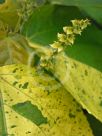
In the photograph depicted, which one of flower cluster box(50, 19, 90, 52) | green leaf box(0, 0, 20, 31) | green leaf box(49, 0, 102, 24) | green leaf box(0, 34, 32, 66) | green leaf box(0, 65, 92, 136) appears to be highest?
green leaf box(49, 0, 102, 24)

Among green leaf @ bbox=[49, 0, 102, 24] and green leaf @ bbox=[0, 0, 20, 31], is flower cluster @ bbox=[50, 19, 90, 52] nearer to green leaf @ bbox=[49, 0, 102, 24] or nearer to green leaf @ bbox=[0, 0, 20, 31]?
green leaf @ bbox=[49, 0, 102, 24]

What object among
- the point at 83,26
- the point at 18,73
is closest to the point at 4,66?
the point at 18,73

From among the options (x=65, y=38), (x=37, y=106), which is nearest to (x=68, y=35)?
(x=65, y=38)

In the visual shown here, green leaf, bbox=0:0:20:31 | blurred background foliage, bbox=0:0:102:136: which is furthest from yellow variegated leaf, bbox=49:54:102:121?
green leaf, bbox=0:0:20:31

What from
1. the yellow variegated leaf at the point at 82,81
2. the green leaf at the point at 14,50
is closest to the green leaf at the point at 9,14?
the green leaf at the point at 14,50

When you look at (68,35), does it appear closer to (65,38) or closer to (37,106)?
(65,38)

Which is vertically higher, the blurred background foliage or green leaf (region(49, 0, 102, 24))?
green leaf (region(49, 0, 102, 24))

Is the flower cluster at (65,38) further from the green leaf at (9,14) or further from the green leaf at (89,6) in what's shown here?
the green leaf at (9,14)
